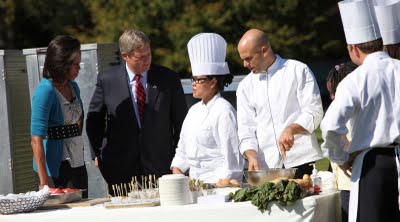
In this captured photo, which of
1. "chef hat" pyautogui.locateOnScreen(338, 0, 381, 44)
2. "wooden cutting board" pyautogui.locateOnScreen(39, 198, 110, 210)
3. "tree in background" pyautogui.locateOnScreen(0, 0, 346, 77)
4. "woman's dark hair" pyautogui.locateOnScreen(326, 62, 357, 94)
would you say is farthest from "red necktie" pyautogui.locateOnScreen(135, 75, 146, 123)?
"tree in background" pyautogui.locateOnScreen(0, 0, 346, 77)

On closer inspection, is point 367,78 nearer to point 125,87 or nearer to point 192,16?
point 125,87

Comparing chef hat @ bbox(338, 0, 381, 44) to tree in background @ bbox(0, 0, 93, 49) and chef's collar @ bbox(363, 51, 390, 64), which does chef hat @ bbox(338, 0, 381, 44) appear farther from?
tree in background @ bbox(0, 0, 93, 49)

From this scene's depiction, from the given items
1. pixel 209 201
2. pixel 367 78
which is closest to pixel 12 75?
pixel 209 201

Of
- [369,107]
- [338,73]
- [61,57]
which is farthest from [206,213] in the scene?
[61,57]

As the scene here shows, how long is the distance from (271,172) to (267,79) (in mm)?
866

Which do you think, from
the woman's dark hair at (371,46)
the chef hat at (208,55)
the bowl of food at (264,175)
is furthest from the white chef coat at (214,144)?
the woman's dark hair at (371,46)

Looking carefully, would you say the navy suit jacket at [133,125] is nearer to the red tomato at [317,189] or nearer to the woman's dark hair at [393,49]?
the red tomato at [317,189]

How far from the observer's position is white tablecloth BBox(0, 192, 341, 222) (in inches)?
206

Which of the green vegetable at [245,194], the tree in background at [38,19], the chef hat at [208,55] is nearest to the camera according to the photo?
the green vegetable at [245,194]

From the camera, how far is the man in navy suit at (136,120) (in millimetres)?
6941

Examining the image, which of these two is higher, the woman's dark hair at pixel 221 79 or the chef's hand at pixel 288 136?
the woman's dark hair at pixel 221 79

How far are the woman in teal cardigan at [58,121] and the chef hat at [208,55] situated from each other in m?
0.76

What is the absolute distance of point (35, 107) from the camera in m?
6.50

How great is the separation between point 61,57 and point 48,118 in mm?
389
